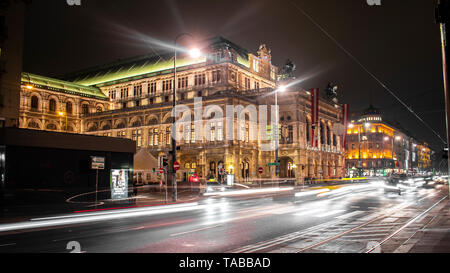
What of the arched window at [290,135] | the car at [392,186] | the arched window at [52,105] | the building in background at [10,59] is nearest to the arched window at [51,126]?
the arched window at [52,105]

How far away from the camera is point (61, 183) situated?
2492 centimetres

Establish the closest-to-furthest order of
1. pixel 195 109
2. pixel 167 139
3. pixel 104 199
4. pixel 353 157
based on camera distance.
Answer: pixel 104 199, pixel 195 109, pixel 167 139, pixel 353 157

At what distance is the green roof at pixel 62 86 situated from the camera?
79.9 m

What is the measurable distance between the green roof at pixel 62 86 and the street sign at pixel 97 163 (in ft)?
206

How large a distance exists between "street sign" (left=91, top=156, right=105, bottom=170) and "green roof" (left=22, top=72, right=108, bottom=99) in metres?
62.7

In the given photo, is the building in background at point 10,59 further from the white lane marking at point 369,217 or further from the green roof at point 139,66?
the green roof at point 139,66

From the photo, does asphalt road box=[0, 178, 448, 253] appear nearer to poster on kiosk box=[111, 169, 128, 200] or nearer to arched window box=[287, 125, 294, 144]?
poster on kiosk box=[111, 169, 128, 200]

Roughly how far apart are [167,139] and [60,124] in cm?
2948

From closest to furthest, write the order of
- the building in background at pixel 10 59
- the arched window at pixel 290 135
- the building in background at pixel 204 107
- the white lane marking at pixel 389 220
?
the white lane marking at pixel 389 220
the building in background at pixel 10 59
the building in background at pixel 204 107
the arched window at pixel 290 135

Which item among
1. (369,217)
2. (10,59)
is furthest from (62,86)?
(369,217)

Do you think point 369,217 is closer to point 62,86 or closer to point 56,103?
point 56,103

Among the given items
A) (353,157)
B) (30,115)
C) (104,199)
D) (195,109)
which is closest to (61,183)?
(104,199)
